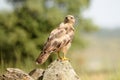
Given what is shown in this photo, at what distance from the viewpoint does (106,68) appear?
13.0 metres

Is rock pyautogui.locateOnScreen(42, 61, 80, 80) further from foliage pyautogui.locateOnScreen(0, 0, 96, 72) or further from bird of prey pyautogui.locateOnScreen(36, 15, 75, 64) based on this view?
foliage pyautogui.locateOnScreen(0, 0, 96, 72)

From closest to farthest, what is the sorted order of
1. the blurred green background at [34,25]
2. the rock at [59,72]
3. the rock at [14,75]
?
the rock at [14,75] < the rock at [59,72] < the blurred green background at [34,25]

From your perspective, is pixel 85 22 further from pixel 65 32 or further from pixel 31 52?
pixel 65 32

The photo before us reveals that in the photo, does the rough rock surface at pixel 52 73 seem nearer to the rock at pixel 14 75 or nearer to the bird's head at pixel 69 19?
the rock at pixel 14 75

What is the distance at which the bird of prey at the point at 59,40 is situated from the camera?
9.39m

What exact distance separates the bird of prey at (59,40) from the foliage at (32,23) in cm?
3105

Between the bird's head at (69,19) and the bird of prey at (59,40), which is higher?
the bird's head at (69,19)

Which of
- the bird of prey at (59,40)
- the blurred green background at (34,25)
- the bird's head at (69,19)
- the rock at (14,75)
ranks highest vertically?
the blurred green background at (34,25)

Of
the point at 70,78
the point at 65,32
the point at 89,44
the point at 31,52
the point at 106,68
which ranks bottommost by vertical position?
the point at 70,78

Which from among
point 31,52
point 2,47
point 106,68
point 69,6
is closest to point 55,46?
point 106,68

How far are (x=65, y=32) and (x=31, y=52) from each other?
31.7m

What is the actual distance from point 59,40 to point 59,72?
23.1 inches

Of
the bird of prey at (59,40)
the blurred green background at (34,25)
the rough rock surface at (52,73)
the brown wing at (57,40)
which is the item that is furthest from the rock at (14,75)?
the blurred green background at (34,25)

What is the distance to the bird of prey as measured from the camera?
939 centimetres
